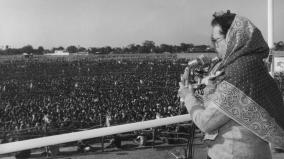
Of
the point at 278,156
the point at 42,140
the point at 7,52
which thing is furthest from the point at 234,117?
the point at 7,52

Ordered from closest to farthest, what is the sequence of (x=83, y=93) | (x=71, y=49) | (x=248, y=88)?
1. (x=248, y=88)
2. (x=83, y=93)
3. (x=71, y=49)

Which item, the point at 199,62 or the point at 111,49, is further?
the point at 111,49

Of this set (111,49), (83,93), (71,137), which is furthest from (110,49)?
(71,137)

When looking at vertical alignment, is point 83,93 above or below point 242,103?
below

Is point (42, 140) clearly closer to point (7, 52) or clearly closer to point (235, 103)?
point (235, 103)

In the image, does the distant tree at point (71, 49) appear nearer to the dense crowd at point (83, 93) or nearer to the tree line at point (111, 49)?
the tree line at point (111, 49)

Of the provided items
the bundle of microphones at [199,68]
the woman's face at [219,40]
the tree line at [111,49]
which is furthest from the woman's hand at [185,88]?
the tree line at [111,49]

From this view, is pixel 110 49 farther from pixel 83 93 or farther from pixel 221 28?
pixel 221 28
